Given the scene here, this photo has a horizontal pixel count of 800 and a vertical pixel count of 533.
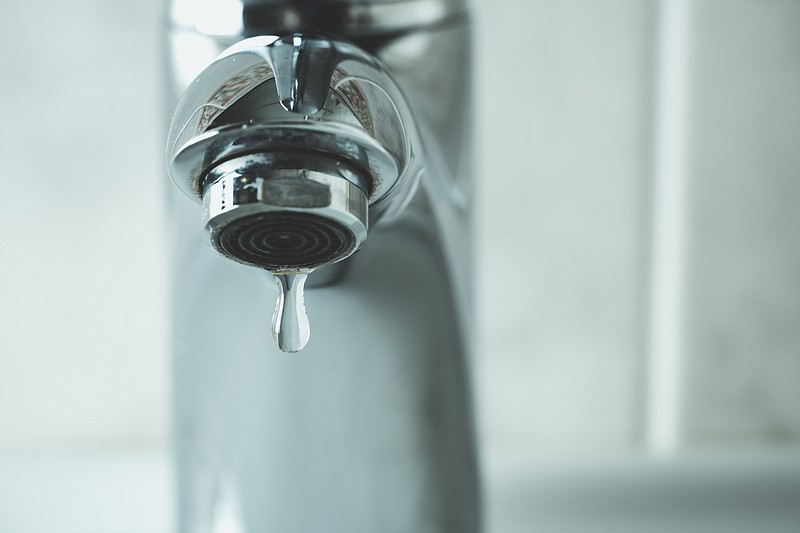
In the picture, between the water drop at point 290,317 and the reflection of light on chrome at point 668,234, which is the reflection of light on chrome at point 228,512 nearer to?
the water drop at point 290,317

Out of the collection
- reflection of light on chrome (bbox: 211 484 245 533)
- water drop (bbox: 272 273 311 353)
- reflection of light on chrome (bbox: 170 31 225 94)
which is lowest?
reflection of light on chrome (bbox: 211 484 245 533)

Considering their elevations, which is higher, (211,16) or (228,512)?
(211,16)

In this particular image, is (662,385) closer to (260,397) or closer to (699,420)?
(699,420)

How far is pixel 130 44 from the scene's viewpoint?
365 mm

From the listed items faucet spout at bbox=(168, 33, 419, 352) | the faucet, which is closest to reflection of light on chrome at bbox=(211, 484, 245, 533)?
the faucet

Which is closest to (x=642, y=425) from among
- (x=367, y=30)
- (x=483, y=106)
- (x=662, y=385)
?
(x=662, y=385)

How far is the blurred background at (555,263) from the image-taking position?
369 millimetres

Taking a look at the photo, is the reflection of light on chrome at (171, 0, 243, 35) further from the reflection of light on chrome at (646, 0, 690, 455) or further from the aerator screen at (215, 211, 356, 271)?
the reflection of light on chrome at (646, 0, 690, 455)

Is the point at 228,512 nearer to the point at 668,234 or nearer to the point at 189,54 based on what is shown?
the point at 189,54

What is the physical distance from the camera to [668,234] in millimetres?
406

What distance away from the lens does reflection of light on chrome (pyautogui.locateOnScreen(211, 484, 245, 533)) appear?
249mm

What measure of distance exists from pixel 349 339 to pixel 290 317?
1.9 inches

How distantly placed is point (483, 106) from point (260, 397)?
0.66ft

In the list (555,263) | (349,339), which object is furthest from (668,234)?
(349,339)
